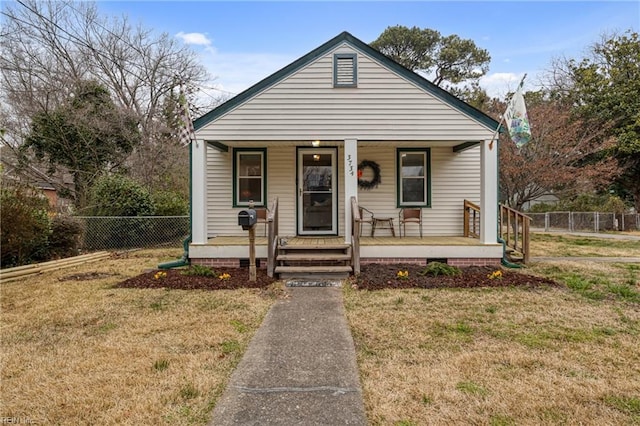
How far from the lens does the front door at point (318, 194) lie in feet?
29.5

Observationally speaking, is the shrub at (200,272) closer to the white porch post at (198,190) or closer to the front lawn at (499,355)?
the white porch post at (198,190)

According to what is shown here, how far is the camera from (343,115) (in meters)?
7.48

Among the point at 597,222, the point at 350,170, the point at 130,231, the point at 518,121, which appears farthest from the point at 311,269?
the point at 597,222

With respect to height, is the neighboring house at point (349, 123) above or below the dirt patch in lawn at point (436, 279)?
above

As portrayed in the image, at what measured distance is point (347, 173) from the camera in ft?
24.5

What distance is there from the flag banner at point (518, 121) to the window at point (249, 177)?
538cm

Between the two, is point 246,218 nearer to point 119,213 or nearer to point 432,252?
point 432,252

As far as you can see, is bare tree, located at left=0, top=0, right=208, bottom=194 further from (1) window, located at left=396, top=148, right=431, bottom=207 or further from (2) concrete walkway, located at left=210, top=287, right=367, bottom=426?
(2) concrete walkway, located at left=210, top=287, right=367, bottom=426

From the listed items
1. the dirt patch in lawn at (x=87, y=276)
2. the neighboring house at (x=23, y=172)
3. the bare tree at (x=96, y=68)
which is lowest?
the dirt patch in lawn at (x=87, y=276)

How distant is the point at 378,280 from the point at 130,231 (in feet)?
26.6

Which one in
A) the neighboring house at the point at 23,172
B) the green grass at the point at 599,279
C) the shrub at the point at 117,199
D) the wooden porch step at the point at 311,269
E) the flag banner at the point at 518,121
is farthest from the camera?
the neighboring house at the point at 23,172

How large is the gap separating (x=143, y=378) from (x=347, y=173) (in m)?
5.42

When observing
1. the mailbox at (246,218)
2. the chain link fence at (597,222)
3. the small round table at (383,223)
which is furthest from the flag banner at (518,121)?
the chain link fence at (597,222)

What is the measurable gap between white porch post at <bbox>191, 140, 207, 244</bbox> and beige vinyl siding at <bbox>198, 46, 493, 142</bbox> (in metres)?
0.40
